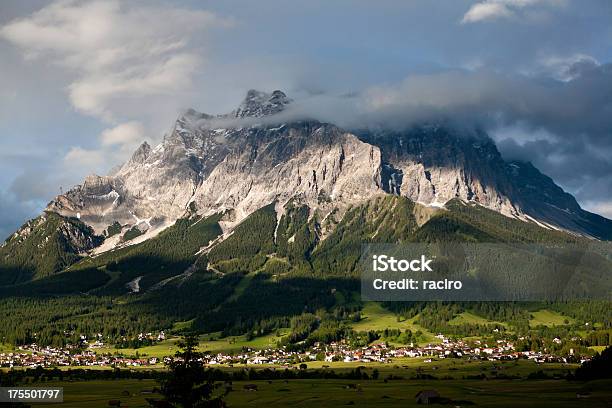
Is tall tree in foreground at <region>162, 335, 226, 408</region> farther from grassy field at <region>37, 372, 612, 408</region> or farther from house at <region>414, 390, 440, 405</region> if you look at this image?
house at <region>414, 390, 440, 405</region>

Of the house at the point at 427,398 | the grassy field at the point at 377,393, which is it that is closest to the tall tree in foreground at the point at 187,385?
the grassy field at the point at 377,393

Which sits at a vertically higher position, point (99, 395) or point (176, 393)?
point (176, 393)

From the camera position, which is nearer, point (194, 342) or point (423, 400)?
point (194, 342)

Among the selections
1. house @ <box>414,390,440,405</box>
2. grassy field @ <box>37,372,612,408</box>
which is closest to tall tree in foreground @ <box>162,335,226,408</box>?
grassy field @ <box>37,372,612,408</box>

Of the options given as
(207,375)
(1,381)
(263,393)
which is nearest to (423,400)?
(263,393)

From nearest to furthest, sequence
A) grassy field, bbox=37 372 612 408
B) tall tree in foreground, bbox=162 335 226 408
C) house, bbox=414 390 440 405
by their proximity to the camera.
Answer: tall tree in foreground, bbox=162 335 226 408 → grassy field, bbox=37 372 612 408 → house, bbox=414 390 440 405

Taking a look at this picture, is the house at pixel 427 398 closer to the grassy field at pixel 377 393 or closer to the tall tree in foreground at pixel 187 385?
the grassy field at pixel 377 393

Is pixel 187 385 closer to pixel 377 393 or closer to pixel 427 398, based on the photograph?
pixel 427 398

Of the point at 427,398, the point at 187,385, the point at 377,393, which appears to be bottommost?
the point at 377,393

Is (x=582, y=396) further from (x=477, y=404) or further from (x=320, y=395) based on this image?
(x=320, y=395)

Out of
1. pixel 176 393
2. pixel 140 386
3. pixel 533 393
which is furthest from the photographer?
pixel 140 386

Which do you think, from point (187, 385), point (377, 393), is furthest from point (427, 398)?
point (187, 385)
